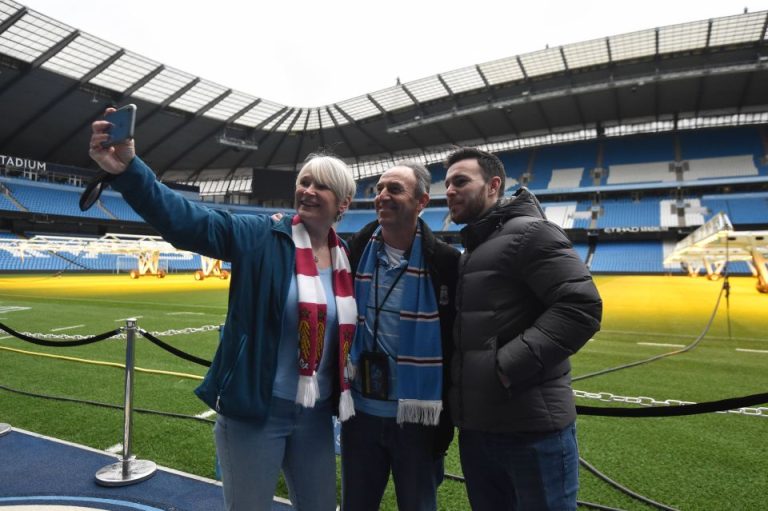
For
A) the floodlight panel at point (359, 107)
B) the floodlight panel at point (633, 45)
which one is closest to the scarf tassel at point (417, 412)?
the floodlight panel at point (633, 45)

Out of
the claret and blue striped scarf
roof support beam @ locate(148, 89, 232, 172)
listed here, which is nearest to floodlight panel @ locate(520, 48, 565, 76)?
roof support beam @ locate(148, 89, 232, 172)

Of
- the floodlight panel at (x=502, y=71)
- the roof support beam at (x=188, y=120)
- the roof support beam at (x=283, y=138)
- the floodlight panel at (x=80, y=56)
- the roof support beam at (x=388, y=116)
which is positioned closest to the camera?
the floodlight panel at (x=80, y=56)

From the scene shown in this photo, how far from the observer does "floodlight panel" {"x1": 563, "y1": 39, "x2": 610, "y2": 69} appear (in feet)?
103

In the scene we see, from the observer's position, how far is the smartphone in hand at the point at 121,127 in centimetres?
146

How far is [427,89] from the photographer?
3812cm

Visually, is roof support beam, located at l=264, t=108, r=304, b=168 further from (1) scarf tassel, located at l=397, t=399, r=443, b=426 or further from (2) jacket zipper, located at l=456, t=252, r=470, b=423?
(1) scarf tassel, located at l=397, t=399, r=443, b=426

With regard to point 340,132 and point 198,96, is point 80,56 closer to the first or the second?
point 198,96

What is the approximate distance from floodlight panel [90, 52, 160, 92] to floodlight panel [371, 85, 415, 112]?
1711cm

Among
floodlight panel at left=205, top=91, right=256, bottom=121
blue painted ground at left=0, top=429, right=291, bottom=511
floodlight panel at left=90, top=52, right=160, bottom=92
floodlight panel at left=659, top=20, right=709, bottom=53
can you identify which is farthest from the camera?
floodlight panel at left=205, top=91, right=256, bottom=121

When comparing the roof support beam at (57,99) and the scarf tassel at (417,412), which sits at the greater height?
the roof support beam at (57,99)

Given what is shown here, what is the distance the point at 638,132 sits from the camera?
149 feet

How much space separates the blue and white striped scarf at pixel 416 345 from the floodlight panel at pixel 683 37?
35693mm

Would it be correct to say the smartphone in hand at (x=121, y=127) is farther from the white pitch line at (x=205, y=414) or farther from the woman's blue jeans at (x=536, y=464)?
the white pitch line at (x=205, y=414)

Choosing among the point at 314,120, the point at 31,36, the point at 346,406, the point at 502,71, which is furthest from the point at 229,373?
the point at 314,120
